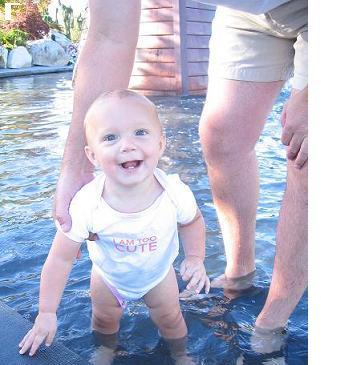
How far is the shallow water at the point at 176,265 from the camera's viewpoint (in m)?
2.15

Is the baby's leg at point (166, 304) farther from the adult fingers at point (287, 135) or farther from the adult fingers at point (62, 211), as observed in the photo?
the adult fingers at point (287, 135)

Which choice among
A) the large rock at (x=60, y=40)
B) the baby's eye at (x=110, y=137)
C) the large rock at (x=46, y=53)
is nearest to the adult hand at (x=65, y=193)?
the baby's eye at (x=110, y=137)

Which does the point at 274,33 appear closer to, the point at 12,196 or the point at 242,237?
the point at 242,237

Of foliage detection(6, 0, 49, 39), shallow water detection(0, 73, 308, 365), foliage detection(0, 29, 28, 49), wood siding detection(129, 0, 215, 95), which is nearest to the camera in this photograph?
shallow water detection(0, 73, 308, 365)

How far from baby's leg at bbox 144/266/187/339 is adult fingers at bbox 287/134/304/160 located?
0.58 m

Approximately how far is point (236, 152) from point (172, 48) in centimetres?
670

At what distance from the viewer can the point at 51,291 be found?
1778 millimetres

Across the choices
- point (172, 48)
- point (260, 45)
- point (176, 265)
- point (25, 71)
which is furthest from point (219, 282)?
point (25, 71)

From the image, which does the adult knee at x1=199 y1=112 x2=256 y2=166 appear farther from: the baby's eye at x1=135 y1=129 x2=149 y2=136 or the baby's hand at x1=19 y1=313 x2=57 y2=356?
the baby's hand at x1=19 y1=313 x2=57 y2=356

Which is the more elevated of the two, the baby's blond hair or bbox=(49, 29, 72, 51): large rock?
bbox=(49, 29, 72, 51): large rock

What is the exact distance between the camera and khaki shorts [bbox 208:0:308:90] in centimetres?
195

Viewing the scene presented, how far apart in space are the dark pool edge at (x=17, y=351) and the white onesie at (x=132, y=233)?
31 centimetres

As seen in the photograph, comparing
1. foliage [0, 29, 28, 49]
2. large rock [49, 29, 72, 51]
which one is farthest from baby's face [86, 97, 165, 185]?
large rock [49, 29, 72, 51]
